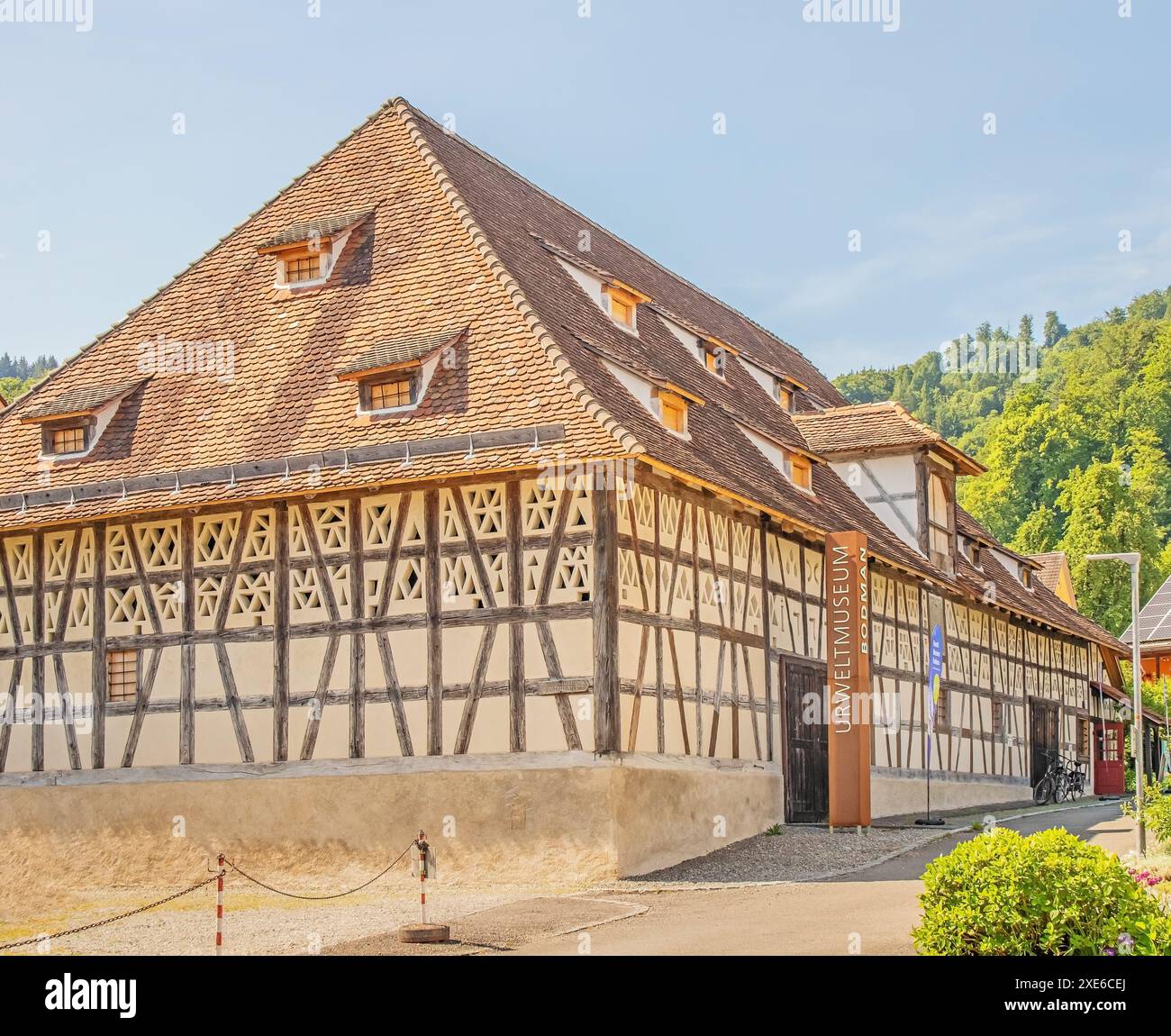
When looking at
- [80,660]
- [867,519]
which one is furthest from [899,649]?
[80,660]

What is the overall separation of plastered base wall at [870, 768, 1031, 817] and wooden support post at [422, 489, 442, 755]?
9.91 m

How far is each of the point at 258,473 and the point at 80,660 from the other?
423cm

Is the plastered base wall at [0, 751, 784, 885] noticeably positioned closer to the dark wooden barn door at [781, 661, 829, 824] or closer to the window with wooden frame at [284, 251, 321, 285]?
the dark wooden barn door at [781, 661, 829, 824]

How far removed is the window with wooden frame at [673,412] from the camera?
23109mm

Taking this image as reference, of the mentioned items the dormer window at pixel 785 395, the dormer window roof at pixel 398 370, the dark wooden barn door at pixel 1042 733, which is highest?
the dormer window at pixel 785 395

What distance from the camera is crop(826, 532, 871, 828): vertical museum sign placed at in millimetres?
24219

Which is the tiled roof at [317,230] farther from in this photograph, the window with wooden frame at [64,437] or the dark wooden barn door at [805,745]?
the dark wooden barn door at [805,745]

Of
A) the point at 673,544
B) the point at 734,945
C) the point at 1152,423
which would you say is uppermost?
the point at 1152,423

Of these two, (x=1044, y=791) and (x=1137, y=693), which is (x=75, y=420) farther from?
(x=1044, y=791)

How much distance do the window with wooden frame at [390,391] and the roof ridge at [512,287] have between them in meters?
1.69

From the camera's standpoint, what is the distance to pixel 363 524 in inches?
866

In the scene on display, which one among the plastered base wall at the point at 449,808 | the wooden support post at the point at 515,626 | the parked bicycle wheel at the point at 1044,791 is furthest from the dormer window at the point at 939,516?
the wooden support post at the point at 515,626
